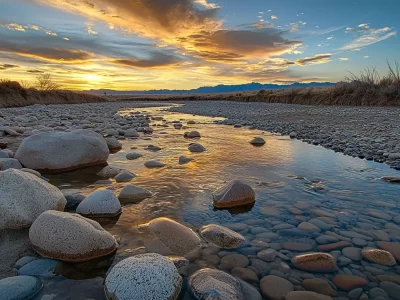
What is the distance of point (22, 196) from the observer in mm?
3000

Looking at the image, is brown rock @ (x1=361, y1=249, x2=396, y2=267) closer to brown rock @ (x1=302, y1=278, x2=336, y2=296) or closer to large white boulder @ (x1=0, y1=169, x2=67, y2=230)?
brown rock @ (x1=302, y1=278, x2=336, y2=296)

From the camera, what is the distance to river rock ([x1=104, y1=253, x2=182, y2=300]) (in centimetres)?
188

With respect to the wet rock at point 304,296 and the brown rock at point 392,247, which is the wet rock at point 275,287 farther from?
the brown rock at point 392,247

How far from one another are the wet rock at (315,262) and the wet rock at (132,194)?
7.00 ft

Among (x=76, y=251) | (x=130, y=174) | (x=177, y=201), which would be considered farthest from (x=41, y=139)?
(x=76, y=251)

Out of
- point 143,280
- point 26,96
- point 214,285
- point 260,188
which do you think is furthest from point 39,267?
point 26,96

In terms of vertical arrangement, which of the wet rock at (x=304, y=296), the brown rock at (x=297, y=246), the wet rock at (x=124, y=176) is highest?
the brown rock at (x=297, y=246)

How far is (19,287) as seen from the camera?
6.37 ft

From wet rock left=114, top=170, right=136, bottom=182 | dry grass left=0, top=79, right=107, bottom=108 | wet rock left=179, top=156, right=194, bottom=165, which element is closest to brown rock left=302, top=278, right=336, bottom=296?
wet rock left=114, top=170, right=136, bottom=182

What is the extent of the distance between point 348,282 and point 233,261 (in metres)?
0.87

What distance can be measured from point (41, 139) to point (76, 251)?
3709 mm

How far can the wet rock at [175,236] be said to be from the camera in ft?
8.49

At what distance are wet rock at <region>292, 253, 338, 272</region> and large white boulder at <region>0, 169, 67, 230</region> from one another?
257 cm

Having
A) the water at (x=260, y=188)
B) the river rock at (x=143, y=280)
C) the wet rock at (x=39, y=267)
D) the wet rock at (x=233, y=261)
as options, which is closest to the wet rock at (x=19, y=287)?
the wet rock at (x=39, y=267)
